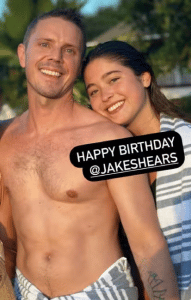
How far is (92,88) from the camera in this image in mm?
3496

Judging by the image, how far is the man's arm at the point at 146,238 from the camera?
2.98 m

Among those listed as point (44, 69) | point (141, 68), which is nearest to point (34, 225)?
point (44, 69)

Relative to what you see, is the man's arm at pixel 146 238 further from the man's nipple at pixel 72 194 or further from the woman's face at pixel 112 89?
the woman's face at pixel 112 89

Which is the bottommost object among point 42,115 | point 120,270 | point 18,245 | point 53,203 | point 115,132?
point 120,270

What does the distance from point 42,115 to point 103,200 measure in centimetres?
69

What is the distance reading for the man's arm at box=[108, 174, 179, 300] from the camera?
298 centimetres

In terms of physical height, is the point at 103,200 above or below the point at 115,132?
below

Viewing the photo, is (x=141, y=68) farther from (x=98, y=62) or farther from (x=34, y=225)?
(x=34, y=225)

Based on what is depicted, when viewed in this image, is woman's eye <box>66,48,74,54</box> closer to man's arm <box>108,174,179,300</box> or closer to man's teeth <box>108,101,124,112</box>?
man's teeth <box>108,101,124,112</box>

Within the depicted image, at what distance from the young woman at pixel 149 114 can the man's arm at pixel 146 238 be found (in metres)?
0.22

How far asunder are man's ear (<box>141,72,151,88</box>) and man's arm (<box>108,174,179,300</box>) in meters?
0.88

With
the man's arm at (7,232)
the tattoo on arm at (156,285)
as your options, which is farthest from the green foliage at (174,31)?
the tattoo on arm at (156,285)

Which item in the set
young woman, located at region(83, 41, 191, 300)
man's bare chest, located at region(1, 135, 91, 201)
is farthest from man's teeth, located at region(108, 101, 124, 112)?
man's bare chest, located at region(1, 135, 91, 201)

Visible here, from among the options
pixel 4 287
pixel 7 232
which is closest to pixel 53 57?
pixel 7 232
